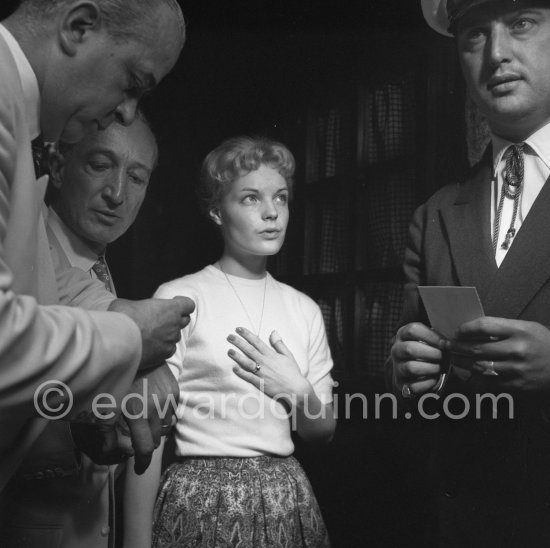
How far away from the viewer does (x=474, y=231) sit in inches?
64.1

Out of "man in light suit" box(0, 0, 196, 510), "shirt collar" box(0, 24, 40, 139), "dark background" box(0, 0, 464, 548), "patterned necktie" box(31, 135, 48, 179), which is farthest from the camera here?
"dark background" box(0, 0, 464, 548)

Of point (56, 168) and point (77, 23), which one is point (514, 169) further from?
point (56, 168)

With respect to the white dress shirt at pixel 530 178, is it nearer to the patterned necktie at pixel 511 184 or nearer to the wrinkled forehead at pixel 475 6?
the patterned necktie at pixel 511 184

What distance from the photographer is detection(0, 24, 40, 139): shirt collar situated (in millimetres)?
1221

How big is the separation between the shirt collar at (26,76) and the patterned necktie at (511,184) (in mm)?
1096

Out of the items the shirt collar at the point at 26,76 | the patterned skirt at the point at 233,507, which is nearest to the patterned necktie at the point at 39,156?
the shirt collar at the point at 26,76

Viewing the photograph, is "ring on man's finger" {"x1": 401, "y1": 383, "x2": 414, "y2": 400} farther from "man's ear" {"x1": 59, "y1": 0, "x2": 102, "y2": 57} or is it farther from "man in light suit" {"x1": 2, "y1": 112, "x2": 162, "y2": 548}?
"man's ear" {"x1": 59, "y1": 0, "x2": 102, "y2": 57}

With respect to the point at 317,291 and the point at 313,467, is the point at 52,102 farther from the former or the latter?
the point at 313,467

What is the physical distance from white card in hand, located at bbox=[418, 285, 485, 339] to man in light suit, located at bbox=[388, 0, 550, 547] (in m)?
0.03

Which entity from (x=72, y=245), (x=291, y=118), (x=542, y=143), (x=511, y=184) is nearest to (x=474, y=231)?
(x=511, y=184)

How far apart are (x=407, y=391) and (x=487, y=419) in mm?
202

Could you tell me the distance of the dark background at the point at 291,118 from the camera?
71.0 inches

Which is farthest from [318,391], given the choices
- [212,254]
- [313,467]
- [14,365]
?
[14,365]

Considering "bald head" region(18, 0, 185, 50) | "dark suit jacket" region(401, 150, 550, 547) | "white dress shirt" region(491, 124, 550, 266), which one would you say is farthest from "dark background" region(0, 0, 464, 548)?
"bald head" region(18, 0, 185, 50)
